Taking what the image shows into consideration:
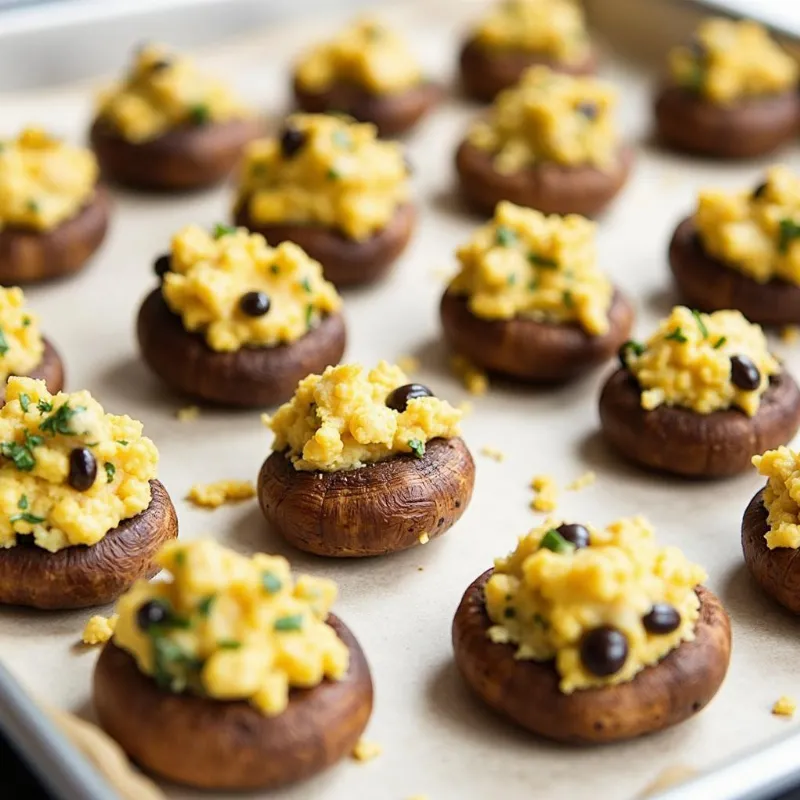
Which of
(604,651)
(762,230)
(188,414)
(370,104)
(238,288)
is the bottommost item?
(188,414)

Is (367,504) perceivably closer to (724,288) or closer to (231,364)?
(231,364)

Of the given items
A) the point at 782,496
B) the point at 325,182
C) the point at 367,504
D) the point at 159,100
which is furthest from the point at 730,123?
the point at 367,504

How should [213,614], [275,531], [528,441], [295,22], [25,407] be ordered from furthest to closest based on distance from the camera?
[295,22], [528,441], [275,531], [25,407], [213,614]

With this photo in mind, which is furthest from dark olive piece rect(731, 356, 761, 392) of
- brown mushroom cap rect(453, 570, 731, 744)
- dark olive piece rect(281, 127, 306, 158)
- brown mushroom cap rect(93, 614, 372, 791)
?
dark olive piece rect(281, 127, 306, 158)

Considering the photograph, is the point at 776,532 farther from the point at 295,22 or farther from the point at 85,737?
the point at 295,22

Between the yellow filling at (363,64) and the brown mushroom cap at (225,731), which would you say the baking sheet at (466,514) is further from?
the yellow filling at (363,64)

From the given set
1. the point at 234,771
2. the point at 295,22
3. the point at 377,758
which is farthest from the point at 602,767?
the point at 295,22

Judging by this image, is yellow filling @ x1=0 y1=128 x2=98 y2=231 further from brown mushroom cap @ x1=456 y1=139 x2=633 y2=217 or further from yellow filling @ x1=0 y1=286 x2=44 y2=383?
brown mushroom cap @ x1=456 y1=139 x2=633 y2=217
